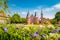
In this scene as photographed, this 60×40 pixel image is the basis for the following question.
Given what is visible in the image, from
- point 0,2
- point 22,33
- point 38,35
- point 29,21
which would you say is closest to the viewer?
point 38,35

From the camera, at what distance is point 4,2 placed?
11875mm

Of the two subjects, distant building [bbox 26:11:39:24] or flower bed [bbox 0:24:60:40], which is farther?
distant building [bbox 26:11:39:24]

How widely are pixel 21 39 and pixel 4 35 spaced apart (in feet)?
0.90

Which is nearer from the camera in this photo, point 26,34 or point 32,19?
point 26,34

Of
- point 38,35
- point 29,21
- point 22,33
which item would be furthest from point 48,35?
point 29,21

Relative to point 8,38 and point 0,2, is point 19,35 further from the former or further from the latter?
point 0,2

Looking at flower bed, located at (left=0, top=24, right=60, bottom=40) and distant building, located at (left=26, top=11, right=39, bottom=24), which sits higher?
flower bed, located at (left=0, top=24, right=60, bottom=40)

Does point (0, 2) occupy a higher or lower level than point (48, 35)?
higher

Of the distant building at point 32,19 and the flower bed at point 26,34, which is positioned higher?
the flower bed at point 26,34

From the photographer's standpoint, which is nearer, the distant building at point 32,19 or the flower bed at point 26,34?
the flower bed at point 26,34

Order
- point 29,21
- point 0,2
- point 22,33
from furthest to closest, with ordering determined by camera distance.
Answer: point 29,21
point 0,2
point 22,33

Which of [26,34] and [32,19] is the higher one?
[26,34]

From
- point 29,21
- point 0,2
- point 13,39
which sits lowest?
point 29,21

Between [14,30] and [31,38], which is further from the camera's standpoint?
[14,30]
